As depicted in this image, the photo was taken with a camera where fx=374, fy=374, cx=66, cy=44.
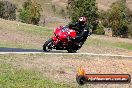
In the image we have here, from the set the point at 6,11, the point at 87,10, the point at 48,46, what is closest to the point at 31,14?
the point at 87,10

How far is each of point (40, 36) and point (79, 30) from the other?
21439 mm

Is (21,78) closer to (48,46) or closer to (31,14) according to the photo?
(48,46)

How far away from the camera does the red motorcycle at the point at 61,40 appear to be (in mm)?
22750

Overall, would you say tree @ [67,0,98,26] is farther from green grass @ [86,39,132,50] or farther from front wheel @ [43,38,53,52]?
front wheel @ [43,38,53,52]

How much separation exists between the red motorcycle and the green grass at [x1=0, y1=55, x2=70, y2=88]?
6859 millimetres

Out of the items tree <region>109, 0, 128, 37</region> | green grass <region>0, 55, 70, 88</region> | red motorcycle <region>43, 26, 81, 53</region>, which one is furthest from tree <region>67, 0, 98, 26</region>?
green grass <region>0, 55, 70, 88</region>

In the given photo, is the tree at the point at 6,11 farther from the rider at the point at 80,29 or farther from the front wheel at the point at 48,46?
the front wheel at the point at 48,46

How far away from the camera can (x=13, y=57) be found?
17531mm

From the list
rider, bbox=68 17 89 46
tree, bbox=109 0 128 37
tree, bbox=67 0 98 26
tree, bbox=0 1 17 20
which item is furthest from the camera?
tree, bbox=0 1 17 20

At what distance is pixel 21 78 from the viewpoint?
13.9 m

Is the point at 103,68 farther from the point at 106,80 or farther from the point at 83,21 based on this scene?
the point at 106,80

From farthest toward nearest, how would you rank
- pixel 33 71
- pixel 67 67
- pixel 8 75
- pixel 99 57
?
1. pixel 99 57
2. pixel 67 67
3. pixel 33 71
4. pixel 8 75

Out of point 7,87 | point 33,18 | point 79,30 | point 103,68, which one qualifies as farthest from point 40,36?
point 33,18

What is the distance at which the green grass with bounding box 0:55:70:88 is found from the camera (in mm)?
13031
